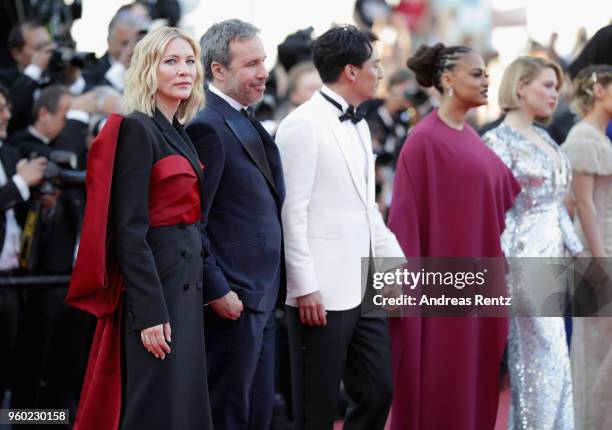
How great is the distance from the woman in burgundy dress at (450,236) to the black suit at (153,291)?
155 cm

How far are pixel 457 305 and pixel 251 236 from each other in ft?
4.66

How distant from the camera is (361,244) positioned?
486cm

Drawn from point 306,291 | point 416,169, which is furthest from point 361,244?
point 416,169

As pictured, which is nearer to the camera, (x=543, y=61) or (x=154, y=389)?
(x=154, y=389)

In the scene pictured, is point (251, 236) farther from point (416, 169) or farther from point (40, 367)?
point (40, 367)

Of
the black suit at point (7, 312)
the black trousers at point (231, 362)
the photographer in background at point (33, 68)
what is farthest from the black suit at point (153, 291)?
the photographer in background at point (33, 68)

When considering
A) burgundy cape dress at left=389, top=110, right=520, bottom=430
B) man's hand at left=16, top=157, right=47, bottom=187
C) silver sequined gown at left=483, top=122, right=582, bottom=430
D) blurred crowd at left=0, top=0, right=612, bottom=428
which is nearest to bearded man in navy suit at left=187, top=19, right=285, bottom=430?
blurred crowd at left=0, top=0, right=612, bottom=428

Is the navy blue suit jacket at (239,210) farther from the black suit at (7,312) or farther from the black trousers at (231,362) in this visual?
the black suit at (7,312)

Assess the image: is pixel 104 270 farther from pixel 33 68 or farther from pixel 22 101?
pixel 33 68

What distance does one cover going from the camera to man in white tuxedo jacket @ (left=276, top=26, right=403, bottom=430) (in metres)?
4.69

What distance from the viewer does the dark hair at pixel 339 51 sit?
496cm

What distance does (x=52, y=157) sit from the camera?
5824 mm

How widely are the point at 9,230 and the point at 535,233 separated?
2682mm
